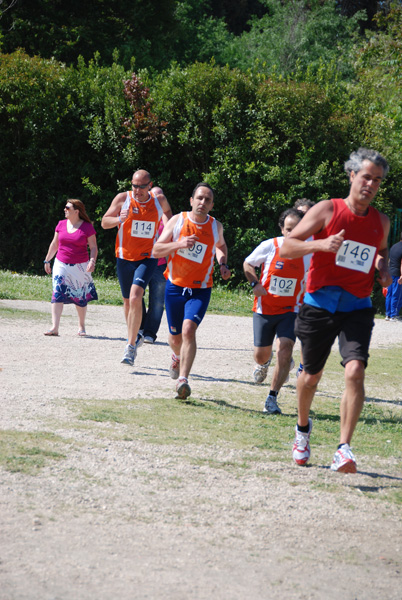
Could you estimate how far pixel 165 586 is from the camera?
3.27 m

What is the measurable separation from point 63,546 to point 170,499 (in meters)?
0.95

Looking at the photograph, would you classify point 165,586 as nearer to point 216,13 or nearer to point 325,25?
point 325,25

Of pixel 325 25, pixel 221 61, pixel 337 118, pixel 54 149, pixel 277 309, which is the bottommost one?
pixel 277 309

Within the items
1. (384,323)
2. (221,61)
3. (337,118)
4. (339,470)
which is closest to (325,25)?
(221,61)

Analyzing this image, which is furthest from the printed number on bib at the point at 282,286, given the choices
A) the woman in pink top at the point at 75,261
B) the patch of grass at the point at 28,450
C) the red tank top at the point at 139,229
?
the woman in pink top at the point at 75,261

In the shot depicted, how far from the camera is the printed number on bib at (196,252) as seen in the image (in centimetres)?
752

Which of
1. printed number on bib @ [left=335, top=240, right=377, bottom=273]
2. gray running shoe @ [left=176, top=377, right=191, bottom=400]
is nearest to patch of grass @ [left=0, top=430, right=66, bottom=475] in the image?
gray running shoe @ [left=176, top=377, right=191, bottom=400]

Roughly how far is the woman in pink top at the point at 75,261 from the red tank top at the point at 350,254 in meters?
6.51

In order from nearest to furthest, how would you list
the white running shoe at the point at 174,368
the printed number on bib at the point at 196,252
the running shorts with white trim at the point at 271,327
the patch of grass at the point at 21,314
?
1. the running shorts with white trim at the point at 271,327
2. the printed number on bib at the point at 196,252
3. the white running shoe at the point at 174,368
4. the patch of grass at the point at 21,314

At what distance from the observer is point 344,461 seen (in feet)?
16.6

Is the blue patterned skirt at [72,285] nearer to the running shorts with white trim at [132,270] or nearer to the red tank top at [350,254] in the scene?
the running shorts with white trim at [132,270]

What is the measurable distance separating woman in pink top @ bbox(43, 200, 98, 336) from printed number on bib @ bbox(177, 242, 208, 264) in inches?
158

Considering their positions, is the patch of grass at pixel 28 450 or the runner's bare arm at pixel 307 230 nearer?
the patch of grass at pixel 28 450

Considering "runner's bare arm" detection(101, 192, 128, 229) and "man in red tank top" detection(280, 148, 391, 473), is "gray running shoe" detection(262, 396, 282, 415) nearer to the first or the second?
"man in red tank top" detection(280, 148, 391, 473)
